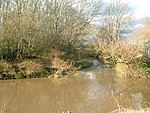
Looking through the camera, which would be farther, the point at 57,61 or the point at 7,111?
the point at 57,61

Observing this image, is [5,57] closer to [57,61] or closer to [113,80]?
[57,61]

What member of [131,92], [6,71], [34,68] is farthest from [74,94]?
[6,71]

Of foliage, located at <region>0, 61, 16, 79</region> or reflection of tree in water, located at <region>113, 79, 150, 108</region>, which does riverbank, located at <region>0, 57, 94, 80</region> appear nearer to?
foliage, located at <region>0, 61, 16, 79</region>

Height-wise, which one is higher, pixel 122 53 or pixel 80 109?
pixel 122 53

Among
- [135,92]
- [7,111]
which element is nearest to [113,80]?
[135,92]

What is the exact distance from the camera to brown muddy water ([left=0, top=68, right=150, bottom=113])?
1413cm

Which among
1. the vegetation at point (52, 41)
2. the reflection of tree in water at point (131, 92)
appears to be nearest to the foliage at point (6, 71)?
the vegetation at point (52, 41)

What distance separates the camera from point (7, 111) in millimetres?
13375

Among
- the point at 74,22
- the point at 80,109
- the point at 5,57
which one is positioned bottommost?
the point at 80,109

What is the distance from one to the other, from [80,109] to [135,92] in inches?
211

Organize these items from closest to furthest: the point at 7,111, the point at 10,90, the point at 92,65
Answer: the point at 7,111, the point at 10,90, the point at 92,65

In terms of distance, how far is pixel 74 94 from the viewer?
17.3m

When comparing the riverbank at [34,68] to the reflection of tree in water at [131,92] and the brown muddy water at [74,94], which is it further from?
the reflection of tree in water at [131,92]

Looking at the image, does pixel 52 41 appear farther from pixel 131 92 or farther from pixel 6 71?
pixel 131 92
